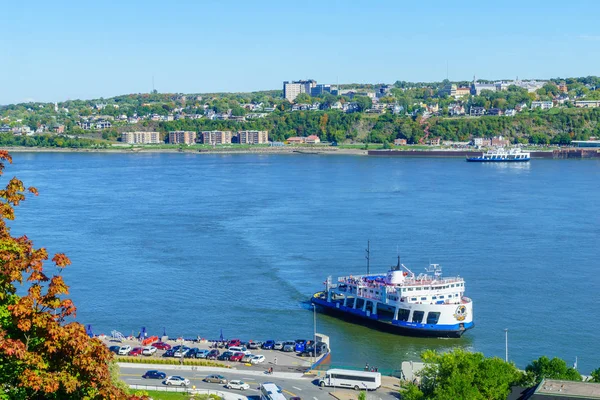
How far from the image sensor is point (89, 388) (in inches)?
148

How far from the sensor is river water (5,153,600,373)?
1474 cm

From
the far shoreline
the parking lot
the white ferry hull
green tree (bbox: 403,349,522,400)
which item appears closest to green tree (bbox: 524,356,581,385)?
green tree (bbox: 403,349,522,400)

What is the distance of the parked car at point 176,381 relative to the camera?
10469mm

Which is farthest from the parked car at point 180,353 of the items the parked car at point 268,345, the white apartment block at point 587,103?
the white apartment block at point 587,103

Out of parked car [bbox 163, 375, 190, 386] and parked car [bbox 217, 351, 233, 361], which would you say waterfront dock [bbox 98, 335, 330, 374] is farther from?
parked car [bbox 163, 375, 190, 386]

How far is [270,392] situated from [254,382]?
3.13 feet

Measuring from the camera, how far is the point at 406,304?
49.0ft

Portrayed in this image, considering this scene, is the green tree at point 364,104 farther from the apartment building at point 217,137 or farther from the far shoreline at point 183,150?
the far shoreline at point 183,150

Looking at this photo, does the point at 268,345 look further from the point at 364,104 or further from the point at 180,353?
the point at 364,104

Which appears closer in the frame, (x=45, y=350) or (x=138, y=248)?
(x=45, y=350)

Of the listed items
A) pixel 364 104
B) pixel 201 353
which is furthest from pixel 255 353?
pixel 364 104

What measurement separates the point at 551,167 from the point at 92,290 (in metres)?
36.7

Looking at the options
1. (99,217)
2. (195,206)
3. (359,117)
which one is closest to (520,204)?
(195,206)

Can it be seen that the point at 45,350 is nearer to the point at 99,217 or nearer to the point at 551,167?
the point at 99,217
